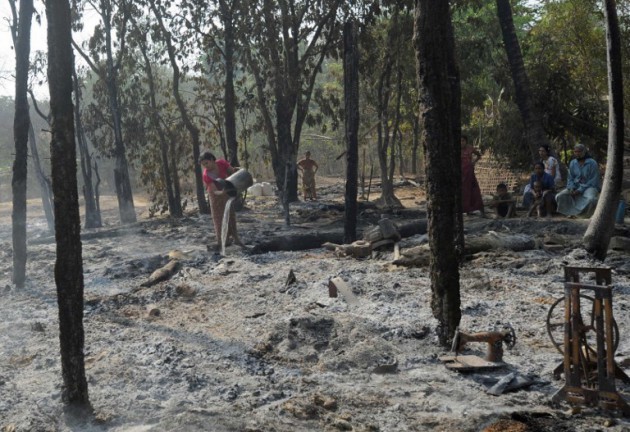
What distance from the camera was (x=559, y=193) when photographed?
12.2 metres

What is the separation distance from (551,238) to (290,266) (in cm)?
344

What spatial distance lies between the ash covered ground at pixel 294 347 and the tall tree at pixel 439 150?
1.63 feet

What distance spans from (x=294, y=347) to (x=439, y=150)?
2.01 metres

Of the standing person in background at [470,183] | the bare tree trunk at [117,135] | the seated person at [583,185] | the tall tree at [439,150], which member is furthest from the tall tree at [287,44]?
the tall tree at [439,150]

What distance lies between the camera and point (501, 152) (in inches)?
816

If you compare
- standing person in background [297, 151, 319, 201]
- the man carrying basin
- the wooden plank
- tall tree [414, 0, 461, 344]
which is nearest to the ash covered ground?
the wooden plank

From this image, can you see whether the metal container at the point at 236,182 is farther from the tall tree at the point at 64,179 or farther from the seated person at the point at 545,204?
the tall tree at the point at 64,179

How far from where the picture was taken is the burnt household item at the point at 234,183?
10656mm

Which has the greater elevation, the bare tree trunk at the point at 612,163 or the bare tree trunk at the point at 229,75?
the bare tree trunk at the point at 229,75

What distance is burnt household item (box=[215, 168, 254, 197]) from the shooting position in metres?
10.7

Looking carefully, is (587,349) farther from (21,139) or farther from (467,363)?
(21,139)

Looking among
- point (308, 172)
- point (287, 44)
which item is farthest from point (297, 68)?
point (308, 172)

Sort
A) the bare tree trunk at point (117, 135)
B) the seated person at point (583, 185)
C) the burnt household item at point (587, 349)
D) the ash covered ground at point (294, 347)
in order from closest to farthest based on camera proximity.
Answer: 1. the burnt household item at point (587, 349)
2. the ash covered ground at point (294, 347)
3. the seated person at point (583, 185)
4. the bare tree trunk at point (117, 135)

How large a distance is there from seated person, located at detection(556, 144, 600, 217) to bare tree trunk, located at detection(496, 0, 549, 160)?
10.1 feet
